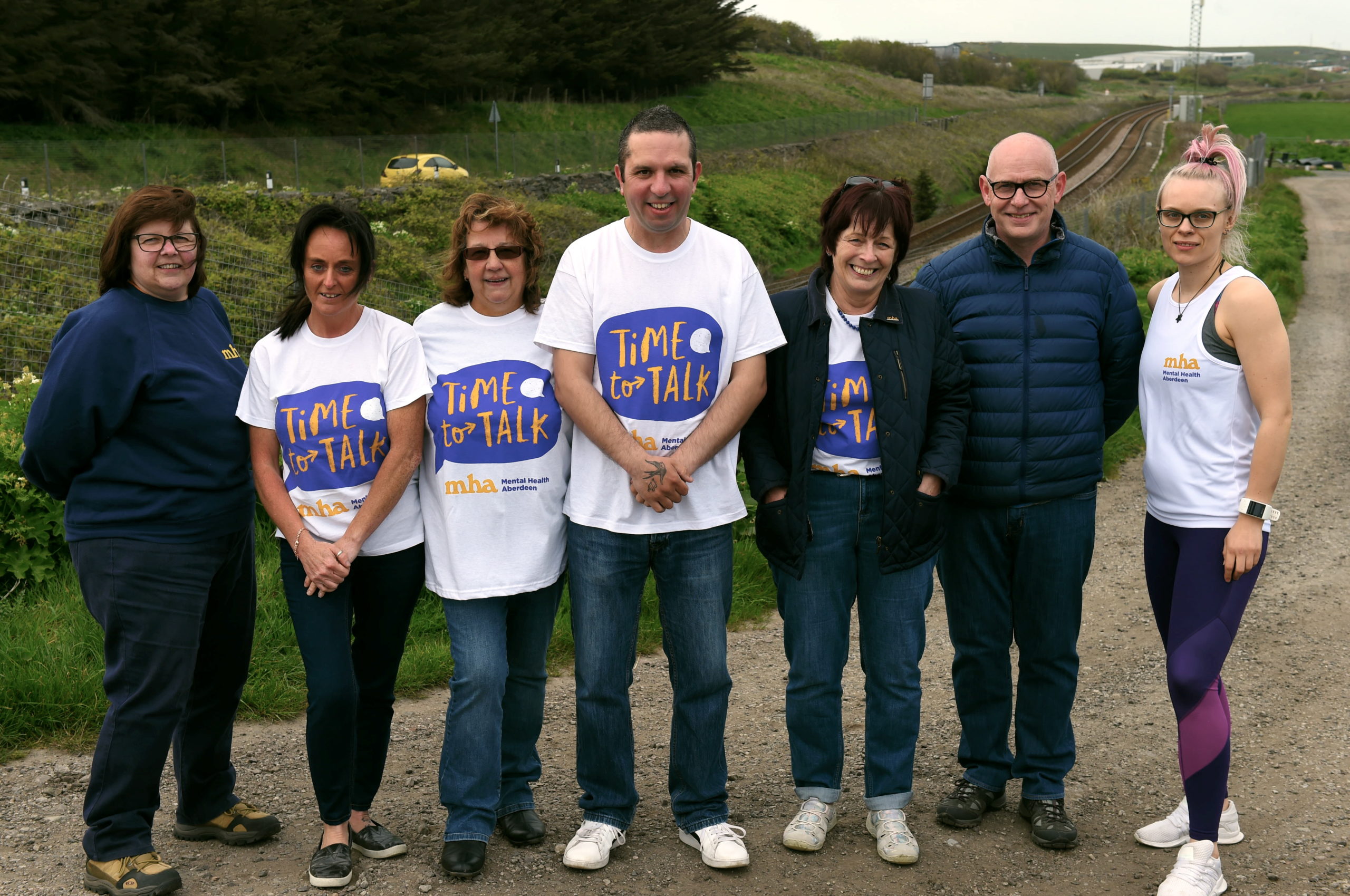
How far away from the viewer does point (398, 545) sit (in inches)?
156

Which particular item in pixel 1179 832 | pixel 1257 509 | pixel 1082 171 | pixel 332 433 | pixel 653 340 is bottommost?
pixel 1179 832

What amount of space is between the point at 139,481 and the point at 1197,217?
12.2 ft

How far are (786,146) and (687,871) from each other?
43667mm

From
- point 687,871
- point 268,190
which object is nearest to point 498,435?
point 687,871

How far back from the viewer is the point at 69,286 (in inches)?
426

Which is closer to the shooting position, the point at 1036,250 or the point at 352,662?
the point at 352,662

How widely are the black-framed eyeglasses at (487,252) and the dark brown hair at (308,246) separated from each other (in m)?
0.35

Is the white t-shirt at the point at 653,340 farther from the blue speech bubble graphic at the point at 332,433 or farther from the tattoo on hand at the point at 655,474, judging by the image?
the blue speech bubble graphic at the point at 332,433

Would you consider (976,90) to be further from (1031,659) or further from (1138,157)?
(1031,659)

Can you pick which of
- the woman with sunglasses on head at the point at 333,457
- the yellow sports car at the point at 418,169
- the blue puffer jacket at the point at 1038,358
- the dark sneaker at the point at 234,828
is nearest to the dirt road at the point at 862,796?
the dark sneaker at the point at 234,828

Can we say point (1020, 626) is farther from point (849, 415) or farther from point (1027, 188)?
point (1027, 188)

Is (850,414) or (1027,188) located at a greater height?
(1027,188)

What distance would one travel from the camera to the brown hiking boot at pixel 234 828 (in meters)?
4.20

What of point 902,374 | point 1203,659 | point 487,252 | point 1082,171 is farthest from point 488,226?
point 1082,171
